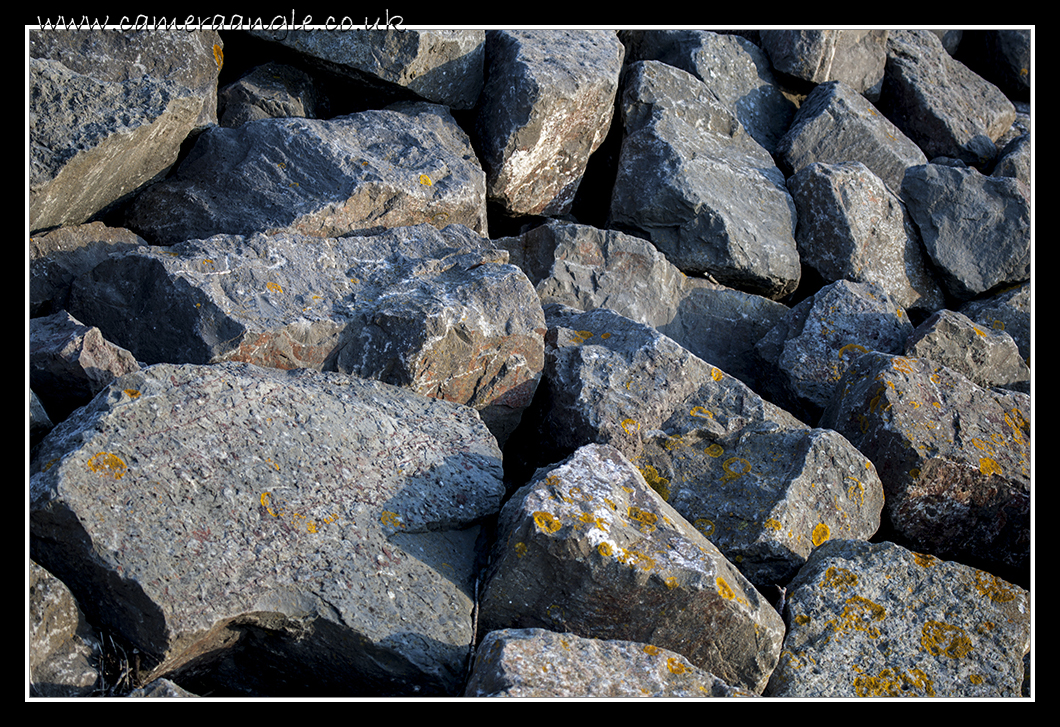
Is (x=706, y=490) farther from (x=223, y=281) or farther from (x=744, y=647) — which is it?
(x=223, y=281)

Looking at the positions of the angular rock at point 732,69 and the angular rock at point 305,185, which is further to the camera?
the angular rock at point 732,69

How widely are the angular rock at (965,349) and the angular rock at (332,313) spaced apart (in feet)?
8.49

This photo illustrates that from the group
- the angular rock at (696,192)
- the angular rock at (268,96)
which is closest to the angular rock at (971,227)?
the angular rock at (696,192)

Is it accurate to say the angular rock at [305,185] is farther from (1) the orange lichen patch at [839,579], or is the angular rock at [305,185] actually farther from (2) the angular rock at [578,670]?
(1) the orange lichen patch at [839,579]

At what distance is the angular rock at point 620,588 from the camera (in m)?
3.33

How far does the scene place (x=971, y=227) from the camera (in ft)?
22.8

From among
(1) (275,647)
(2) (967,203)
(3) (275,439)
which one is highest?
(2) (967,203)

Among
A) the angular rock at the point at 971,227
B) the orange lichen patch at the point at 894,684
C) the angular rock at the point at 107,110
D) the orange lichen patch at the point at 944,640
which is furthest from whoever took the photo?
the angular rock at the point at 971,227

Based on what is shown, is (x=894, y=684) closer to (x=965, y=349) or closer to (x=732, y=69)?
(x=965, y=349)

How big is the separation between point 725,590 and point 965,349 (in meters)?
3.07

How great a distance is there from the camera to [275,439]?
A: 141 inches

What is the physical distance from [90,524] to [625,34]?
6509 mm

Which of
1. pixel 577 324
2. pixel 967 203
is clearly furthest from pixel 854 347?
pixel 967 203

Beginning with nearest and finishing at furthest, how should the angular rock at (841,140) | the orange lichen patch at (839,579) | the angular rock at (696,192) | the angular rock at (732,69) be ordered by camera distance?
the orange lichen patch at (839,579), the angular rock at (696,192), the angular rock at (841,140), the angular rock at (732,69)
